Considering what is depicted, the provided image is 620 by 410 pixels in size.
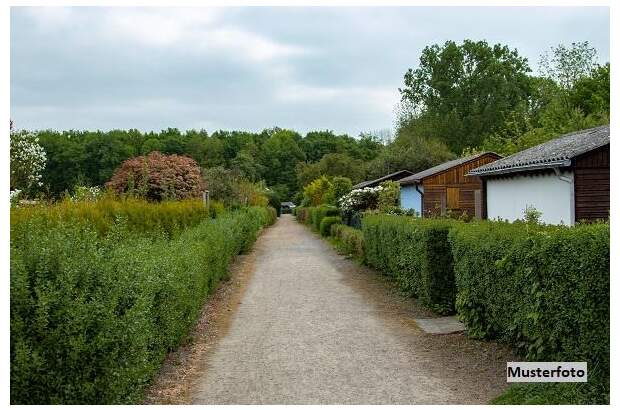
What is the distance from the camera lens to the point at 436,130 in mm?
67438

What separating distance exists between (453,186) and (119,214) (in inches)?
1020

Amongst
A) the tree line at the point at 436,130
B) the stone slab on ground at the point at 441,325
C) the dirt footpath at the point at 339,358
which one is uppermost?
the tree line at the point at 436,130

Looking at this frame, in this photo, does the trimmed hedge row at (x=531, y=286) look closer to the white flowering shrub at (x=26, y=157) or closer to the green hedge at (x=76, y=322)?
the green hedge at (x=76, y=322)

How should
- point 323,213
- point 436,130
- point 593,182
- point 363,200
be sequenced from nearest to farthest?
1. point 593,182
2. point 363,200
3. point 323,213
4. point 436,130

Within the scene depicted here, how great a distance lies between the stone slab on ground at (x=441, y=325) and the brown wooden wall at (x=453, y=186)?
24288mm

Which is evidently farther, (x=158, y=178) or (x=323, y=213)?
(x=323, y=213)

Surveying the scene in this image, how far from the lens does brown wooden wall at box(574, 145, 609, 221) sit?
15461mm

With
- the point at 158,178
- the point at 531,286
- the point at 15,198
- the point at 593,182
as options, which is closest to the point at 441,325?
the point at 531,286

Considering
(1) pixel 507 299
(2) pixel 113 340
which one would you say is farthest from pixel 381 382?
(2) pixel 113 340

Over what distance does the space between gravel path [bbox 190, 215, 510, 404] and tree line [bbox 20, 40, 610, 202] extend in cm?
2200

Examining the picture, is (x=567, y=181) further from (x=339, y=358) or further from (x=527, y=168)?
(x=339, y=358)

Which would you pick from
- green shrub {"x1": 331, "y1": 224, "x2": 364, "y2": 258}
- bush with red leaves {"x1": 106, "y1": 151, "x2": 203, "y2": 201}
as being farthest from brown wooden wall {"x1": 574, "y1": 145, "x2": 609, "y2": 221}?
bush with red leaves {"x1": 106, "y1": 151, "x2": 203, "y2": 201}

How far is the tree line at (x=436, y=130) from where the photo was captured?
46.4 m

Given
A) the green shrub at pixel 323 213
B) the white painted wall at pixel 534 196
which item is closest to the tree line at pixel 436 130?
the green shrub at pixel 323 213
